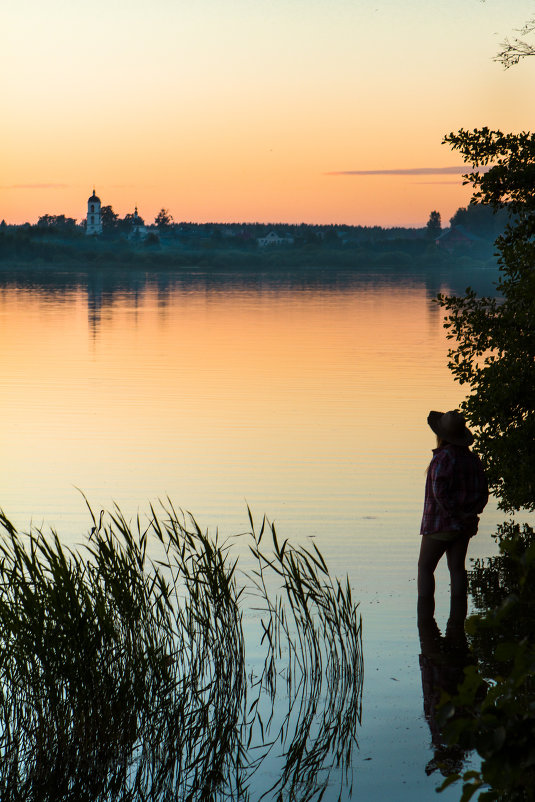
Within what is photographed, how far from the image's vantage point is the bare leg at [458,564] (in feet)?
25.8

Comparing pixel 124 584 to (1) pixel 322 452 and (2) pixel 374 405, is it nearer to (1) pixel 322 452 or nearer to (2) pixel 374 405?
(1) pixel 322 452

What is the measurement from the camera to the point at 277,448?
55.9 ft

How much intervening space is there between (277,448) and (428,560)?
9.14 metres

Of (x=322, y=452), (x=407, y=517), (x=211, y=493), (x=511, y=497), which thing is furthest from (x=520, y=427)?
(x=322, y=452)

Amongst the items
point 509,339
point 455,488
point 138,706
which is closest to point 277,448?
point 509,339

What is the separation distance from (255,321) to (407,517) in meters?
33.4

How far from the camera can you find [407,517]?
12633 millimetres

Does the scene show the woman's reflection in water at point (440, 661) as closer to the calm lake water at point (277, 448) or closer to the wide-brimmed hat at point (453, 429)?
the calm lake water at point (277, 448)

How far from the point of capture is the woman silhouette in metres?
7.62

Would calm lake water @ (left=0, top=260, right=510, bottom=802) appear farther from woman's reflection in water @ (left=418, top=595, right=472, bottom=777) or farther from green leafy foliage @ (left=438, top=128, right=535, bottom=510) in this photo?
green leafy foliage @ (left=438, top=128, right=535, bottom=510)

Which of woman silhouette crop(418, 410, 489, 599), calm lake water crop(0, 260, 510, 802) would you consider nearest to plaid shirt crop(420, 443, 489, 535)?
woman silhouette crop(418, 410, 489, 599)

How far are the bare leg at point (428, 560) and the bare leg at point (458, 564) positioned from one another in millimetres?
70

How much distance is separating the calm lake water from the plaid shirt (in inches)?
38.5

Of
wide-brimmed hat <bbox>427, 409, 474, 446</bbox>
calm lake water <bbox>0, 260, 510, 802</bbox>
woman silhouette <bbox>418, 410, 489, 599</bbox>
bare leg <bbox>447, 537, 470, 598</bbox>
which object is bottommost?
calm lake water <bbox>0, 260, 510, 802</bbox>
